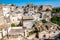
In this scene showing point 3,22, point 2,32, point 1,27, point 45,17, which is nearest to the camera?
point 2,32

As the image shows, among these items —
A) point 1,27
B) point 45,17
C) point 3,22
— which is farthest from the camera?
point 45,17

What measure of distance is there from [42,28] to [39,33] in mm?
2114

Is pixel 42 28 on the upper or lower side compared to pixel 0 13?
lower

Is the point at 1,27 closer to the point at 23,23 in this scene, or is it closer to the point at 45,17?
the point at 23,23

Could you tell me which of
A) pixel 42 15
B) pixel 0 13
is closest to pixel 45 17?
pixel 42 15

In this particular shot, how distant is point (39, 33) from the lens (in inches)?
688

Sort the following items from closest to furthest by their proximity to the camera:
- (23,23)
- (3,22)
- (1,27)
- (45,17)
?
(1,27) < (3,22) < (23,23) < (45,17)

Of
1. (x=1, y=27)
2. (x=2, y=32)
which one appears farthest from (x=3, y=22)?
(x=2, y=32)

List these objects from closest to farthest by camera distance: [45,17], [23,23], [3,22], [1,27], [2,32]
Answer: [2,32] < [1,27] < [3,22] < [23,23] < [45,17]

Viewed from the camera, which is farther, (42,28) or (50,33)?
(42,28)

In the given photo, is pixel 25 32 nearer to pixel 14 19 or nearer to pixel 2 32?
pixel 2 32

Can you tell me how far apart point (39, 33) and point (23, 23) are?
578 cm

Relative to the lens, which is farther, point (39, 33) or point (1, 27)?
point (1, 27)

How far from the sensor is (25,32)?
17797mm
